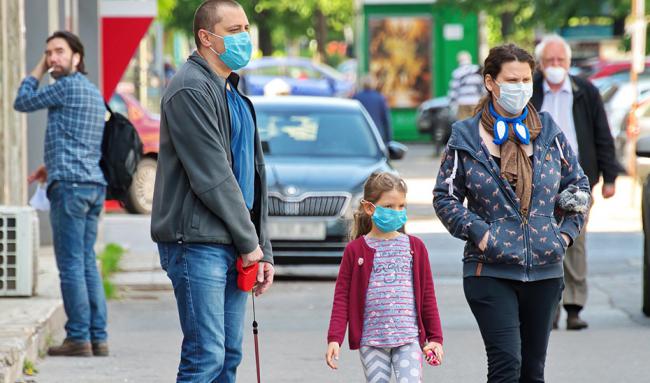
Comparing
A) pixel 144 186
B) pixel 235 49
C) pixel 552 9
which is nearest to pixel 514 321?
pixel 235 49

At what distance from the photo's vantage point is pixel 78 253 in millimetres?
8664

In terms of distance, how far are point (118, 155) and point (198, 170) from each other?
343 centimetres

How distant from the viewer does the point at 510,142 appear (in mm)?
5992

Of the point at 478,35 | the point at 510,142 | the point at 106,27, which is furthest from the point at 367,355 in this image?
the point at 478,35

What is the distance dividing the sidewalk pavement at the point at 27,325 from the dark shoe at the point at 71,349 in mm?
87

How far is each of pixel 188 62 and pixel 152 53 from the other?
118 feet

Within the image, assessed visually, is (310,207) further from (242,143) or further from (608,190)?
(242,143)

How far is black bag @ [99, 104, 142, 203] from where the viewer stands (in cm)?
876

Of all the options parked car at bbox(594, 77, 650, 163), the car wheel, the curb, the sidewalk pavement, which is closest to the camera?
the curb

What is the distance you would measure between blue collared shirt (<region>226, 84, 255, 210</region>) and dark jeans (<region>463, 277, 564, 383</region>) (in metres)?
0.99

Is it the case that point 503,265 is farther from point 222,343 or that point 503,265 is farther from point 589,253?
point 589,253

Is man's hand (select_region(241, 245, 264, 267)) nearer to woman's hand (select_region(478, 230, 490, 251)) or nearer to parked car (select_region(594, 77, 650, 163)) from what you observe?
woman's hand (select_region(478, 230, 490, 251))

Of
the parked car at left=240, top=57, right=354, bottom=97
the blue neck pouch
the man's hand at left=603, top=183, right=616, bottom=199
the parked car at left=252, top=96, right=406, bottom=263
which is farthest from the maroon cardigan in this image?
the parked car at left=240, top=57, right=354, bottom=97

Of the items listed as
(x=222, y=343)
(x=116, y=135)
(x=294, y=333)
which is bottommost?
(x=294, y=333)
